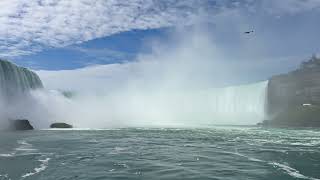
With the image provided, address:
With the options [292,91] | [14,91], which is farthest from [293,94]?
[14,91]

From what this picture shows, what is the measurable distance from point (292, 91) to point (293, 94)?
0.90 meters

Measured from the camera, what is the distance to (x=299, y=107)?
4422 inches

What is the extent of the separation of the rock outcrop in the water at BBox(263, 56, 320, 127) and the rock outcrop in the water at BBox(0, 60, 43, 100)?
6182 cm

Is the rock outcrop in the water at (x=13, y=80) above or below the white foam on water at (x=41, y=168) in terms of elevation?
above

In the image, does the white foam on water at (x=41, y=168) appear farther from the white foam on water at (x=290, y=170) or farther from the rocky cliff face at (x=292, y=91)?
the rocky cliff face at (x=292, y=91)

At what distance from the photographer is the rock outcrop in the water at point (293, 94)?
111 metres

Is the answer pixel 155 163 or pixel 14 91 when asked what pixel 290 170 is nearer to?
pixel 155 163

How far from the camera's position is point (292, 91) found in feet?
400

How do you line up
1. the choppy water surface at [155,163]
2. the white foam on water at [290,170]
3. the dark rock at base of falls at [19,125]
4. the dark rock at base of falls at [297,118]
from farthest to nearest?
the dark rock at base of falls at [297,118] → the dark rock at base of falls at [19,125] → the white foam on water at [290,170] → the choppy water surface at [155,163]

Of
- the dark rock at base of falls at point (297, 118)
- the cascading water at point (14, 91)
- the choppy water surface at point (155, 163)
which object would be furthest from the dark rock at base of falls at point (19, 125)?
the dark rock at base of falls at point (297, 118)

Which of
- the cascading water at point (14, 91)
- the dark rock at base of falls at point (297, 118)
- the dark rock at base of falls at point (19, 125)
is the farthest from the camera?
the dark rock at base of falls at point (297, 118)

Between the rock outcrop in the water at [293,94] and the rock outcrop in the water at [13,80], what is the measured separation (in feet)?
203

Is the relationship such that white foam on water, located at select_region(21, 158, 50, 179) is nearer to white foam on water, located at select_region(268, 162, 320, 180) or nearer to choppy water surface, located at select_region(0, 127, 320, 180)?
choppy water surface, located at select_region(0, 127, 320, 180)

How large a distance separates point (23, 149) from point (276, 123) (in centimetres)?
8150
